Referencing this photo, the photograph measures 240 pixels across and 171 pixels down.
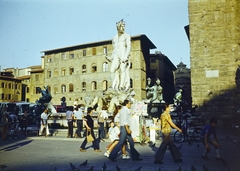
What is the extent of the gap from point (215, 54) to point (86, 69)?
36926 millimetres

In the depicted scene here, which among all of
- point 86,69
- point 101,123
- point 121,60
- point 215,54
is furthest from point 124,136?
point 86,69

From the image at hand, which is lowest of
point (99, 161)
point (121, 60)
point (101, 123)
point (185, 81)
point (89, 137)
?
point (99, 161)

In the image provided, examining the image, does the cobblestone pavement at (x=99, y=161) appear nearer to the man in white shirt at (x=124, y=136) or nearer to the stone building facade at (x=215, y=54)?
the man in white shirt at (x=124, y=136)

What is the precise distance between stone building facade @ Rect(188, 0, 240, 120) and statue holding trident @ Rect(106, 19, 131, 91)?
5.33 m

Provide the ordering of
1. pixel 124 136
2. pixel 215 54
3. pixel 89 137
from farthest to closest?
1. pixel 215 54
2. pixel 89 137
3. pixel 124 136

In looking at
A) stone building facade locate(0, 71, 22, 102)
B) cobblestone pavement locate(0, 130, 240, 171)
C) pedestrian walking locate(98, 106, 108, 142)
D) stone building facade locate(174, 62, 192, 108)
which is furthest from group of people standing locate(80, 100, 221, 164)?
stone building facade locate(0, 71, 22, 102)

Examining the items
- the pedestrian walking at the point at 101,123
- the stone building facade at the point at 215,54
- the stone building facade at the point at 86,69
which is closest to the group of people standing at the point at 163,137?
the pedestrian walking at the point at 101,123

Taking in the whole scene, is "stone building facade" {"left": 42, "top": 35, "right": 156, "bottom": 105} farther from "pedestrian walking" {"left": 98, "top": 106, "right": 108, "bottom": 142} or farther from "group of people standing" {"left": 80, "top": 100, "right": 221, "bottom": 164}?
"group of people standing" {"left": 80, "top": 100, "right": 221, "bottom": 164}

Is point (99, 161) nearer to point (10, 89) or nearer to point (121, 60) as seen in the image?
point (121, 60)

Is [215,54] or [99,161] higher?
[215,54]

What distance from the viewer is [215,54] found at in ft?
57.0

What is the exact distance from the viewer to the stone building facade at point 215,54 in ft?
55.6

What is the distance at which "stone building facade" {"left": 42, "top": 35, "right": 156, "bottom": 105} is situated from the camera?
158 feet

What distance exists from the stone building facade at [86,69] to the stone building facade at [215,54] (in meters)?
29.5
